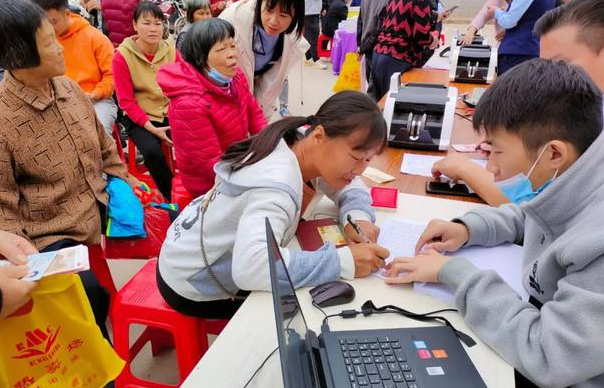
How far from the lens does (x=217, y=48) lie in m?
1.91

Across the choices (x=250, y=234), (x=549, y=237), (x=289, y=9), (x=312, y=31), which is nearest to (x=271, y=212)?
(x=250, y=234)

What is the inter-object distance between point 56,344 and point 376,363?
930 mm

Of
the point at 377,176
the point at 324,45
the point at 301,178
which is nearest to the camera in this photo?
the point at 301,178

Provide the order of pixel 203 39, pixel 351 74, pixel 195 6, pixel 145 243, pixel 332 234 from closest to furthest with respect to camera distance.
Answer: pixel 332 234
pixel 145 243
pixel 203 39
pixel 195 6
pixel 351 74

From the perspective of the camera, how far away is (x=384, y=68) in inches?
118

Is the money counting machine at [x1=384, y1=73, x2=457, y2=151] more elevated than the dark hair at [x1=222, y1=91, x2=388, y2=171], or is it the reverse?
the dark hair at [x1=222, y1=91, x2=388, y2=171]

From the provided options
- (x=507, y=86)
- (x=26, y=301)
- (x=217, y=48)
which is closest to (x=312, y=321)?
(x=507, y=86)

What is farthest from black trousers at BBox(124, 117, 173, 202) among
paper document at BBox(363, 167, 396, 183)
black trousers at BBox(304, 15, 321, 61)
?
black trousers at BBox(304, 15, 321, 61)

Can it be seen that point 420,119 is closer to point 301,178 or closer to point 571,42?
point 571,42

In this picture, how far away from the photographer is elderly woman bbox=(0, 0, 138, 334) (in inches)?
52.6

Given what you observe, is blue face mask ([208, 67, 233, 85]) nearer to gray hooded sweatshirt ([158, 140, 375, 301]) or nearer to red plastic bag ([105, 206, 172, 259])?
red plastic bag ([105, 206, 172, 259])

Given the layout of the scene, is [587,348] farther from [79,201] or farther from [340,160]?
[79,201]

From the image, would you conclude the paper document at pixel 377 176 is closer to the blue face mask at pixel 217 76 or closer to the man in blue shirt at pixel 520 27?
the blue face mask at pixel 217 76

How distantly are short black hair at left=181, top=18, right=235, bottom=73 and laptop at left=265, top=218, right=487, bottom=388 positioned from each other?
1413 millimetres
